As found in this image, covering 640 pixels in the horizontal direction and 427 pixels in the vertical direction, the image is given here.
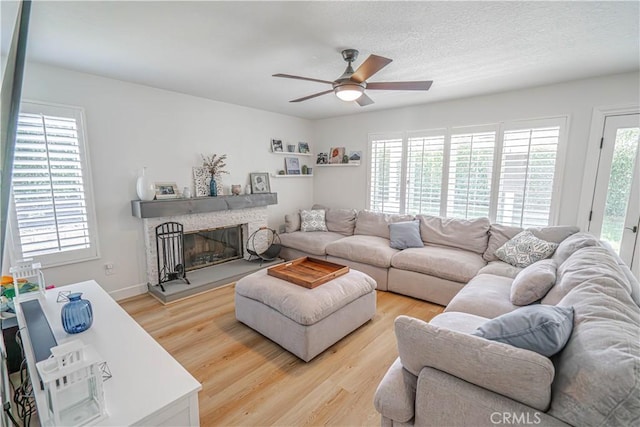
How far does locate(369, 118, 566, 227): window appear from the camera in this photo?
3.49 m

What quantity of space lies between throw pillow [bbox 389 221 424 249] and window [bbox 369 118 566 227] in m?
0.60

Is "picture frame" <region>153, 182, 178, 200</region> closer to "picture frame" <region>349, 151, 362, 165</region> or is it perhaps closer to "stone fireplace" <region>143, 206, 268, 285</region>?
"stone fireplace" <region>143, 206, 268, 285</region>

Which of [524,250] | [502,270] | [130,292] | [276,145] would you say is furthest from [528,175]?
[130,292]

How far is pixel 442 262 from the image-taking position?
3291 mm

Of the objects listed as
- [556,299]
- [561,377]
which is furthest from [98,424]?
[556,299]

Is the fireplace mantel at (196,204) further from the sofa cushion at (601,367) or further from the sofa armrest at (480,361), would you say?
the sofa cushion at (601,367)

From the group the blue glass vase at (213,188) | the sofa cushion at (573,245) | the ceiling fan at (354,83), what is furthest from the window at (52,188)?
the sofa cushion at (573,245)

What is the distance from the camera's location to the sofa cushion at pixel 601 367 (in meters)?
0.93

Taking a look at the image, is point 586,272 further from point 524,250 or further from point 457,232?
point 457,232

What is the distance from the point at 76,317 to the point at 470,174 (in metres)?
4.36

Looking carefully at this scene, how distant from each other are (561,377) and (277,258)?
394cm

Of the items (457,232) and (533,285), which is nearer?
(533,285)

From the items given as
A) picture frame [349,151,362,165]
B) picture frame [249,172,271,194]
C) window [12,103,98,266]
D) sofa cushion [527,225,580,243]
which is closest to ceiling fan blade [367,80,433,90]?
sofa cushion [527,225,580,243]

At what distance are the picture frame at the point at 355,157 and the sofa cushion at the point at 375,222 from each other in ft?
3.12
